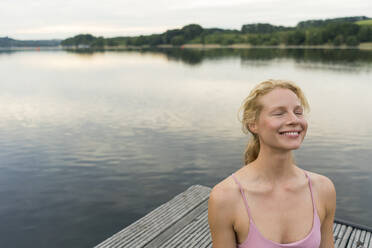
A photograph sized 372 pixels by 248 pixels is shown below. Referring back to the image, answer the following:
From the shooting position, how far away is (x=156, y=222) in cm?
925

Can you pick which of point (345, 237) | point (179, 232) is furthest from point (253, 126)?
point (345, 237)

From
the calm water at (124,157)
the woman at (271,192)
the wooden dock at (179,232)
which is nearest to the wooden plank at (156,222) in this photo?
the wooden dock at (179,232)

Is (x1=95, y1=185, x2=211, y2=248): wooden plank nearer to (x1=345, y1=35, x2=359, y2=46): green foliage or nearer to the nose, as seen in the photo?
the nose

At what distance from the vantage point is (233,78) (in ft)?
181

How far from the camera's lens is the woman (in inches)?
95.9

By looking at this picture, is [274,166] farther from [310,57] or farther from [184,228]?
[310,57]

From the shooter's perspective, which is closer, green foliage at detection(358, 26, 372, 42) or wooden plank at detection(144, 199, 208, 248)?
wooden plank at detection(144, 199, 208, 248)

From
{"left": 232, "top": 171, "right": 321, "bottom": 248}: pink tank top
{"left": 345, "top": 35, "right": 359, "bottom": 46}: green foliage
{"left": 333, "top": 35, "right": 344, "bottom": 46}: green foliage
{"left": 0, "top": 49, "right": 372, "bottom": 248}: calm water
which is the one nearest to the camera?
{"left": 232, "top": 171, "right": 321, "bottom": 248}: pink tank top

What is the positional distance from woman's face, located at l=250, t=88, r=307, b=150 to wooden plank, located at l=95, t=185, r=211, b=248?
21.4 feet

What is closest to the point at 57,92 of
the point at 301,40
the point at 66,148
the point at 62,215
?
the point at 66,148

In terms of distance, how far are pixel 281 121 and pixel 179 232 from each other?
6.90 m

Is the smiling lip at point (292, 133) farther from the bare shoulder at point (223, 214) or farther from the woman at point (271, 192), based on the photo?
the bare shoulder at point (223, 214)

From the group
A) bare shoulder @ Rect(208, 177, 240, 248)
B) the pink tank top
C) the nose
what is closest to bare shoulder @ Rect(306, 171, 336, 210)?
the pink tank top

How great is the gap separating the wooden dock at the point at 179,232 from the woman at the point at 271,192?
224 inches
